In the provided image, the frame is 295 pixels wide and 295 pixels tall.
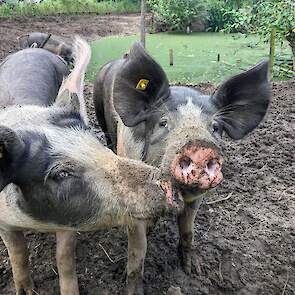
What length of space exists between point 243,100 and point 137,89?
59 centimetres

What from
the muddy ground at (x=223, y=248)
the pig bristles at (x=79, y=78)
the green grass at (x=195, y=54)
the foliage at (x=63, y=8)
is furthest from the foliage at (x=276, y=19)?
the foliage at (x=63, y=8)

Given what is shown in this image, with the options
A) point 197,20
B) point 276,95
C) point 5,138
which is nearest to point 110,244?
point 5,138

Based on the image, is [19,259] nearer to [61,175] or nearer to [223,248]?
[61,175]

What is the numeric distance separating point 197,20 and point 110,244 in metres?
15.6

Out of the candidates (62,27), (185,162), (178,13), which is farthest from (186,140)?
(178,13)

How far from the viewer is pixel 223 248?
3045 mm

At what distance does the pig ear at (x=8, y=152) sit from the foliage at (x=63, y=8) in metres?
17.2

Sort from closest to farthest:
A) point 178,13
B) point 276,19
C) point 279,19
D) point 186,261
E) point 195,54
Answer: point 186,261, point 279,19, point 276,19, point 195,54, point 178,13

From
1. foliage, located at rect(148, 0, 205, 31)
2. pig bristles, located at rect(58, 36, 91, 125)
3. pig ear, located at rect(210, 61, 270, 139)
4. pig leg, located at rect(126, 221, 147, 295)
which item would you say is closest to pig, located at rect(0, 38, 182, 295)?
pig bristles, located at rect(58, 36, 91, 125)

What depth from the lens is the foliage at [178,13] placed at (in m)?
17.0

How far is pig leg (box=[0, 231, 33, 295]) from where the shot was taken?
250 cm

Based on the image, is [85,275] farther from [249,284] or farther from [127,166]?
[127,166]

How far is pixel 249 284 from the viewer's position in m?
2.79

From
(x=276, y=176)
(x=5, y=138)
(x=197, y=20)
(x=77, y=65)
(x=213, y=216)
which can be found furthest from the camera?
(x=197, y=20)
